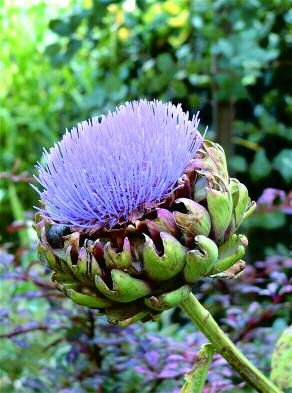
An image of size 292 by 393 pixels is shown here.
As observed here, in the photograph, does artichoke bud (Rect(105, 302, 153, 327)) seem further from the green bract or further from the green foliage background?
the green foliage background

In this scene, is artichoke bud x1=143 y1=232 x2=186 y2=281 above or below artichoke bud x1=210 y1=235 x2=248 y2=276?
above

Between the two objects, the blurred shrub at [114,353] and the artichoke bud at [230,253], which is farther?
the blurred shrub at [114,353]

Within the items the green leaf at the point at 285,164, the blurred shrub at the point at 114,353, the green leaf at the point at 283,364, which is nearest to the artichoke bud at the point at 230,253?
the green leaf at the point at 283,364

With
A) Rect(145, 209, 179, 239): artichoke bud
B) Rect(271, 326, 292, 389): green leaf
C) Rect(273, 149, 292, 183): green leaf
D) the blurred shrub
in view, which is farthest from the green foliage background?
Rect(145, 209, 179, 239): artichoke bud

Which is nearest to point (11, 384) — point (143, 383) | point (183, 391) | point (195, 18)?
point (143, 383)

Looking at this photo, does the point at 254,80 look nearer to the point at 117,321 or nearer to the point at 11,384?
the point at 11,384

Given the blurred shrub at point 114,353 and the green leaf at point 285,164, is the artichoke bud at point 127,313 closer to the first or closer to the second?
the blurred shrub at point 114,353
